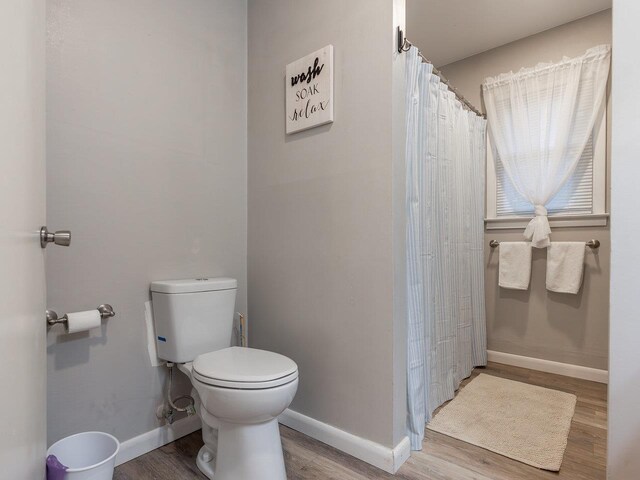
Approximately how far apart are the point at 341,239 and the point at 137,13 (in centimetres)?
133

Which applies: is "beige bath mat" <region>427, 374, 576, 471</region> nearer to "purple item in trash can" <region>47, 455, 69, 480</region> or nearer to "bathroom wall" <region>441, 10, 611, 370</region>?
"bathroom wall" <region>441, 10, 611, 370</region>

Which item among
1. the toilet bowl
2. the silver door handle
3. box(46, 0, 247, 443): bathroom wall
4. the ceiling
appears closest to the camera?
the silver door handle

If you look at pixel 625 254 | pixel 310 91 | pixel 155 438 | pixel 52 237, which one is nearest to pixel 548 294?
pixel 625 254

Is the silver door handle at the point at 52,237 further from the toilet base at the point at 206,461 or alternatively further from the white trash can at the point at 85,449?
the toilet base at the point at 206,461

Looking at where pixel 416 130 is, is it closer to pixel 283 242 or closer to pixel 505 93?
pixel 283 242

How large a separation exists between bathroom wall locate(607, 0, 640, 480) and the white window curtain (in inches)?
57.0

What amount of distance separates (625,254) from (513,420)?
1.15 metres

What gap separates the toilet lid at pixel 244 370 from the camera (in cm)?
116

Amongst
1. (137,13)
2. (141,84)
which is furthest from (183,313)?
(137,13)

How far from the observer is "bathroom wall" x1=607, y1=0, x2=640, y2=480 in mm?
1020

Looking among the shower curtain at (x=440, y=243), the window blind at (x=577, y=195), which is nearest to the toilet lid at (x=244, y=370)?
the shower curtain at (x=440, y=243)

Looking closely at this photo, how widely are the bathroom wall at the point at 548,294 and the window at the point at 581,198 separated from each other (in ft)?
0.24

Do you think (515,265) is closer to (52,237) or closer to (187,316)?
(187,316)

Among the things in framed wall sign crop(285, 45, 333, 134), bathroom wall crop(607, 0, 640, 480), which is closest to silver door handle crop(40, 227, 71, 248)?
framed wall sign crop(285, 45, 333, 134)
